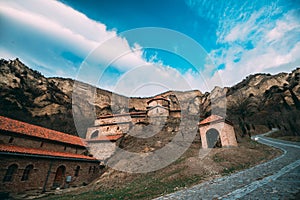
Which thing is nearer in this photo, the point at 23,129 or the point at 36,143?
the point at 23,129

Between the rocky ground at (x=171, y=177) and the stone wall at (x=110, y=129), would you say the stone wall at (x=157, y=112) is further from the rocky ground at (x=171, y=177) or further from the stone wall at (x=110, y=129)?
the rocky ground at (x=171, y=177)

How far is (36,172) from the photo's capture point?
661 inches

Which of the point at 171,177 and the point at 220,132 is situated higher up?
the point at 220,132

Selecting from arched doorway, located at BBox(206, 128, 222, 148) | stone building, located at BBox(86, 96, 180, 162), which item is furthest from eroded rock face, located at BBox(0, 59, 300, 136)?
arched doorway, located at BBox(206, 128, 222, 148)

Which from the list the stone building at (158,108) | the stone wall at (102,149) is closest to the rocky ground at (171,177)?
the stone wall at (102,149)

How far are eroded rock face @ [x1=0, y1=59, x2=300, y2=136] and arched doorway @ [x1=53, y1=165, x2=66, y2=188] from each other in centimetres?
2112

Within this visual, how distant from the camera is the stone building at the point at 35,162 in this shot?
49.4ft

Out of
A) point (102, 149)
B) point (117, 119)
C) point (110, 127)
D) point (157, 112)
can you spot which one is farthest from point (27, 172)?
point (157, 112)

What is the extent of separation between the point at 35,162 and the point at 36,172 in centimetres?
109

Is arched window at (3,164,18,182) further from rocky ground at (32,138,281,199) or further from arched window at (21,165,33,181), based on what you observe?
rocky ground at (32,138,281,199)

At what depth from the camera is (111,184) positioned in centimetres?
1642

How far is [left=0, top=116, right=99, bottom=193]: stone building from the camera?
15.1 meters

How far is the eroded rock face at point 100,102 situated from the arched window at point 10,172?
901 inches

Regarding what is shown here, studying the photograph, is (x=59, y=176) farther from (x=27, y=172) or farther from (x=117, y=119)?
(x=117, y=119)
